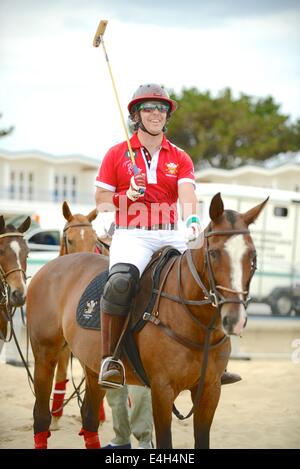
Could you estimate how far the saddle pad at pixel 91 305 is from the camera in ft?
16.4

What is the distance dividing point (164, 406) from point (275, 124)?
47638 millimetres

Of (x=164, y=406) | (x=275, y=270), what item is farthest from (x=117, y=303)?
(x=275, y=270)

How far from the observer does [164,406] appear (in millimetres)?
4234

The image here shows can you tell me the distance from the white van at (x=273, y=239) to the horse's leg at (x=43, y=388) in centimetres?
1131

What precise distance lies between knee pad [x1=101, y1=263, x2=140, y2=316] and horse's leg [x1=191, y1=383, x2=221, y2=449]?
79 cm

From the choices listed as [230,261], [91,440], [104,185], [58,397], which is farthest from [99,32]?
[58,397]

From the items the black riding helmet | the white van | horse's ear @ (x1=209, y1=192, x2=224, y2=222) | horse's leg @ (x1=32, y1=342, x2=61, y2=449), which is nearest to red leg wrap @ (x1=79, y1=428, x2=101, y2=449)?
horse's leg @ (x1=32, y1=342, x2=61, y2=449)

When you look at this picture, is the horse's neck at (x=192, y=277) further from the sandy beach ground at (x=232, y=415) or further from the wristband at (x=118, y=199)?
the sandy beach ground at (x=232, y=415)

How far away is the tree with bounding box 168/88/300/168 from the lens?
48.6 metres

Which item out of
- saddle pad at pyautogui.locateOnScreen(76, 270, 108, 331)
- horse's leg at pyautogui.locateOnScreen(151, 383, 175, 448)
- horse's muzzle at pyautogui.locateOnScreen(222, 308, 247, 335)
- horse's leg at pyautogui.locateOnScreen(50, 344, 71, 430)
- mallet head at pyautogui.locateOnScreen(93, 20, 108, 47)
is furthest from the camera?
horse's leg at pyautogui.locateOnScreen(50, 344, 71, 430)

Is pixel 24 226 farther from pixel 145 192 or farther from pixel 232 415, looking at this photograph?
pixel 232 415

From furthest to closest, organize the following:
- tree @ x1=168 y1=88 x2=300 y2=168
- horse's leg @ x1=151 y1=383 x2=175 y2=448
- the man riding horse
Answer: tree @ x1=168 y1=88 x2=300 y2=168
the man riding horse
horse's leg @ x1=151 y1=383 x2=175 y2=448

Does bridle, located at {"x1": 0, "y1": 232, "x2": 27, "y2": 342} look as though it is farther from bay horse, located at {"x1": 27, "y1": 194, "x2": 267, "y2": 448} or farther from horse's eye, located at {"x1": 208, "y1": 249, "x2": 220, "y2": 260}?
horse's eye, located at {"x1": 208, "y1": 249, "x2": 220, "y2": 260}

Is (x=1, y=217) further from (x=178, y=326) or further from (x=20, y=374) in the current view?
(x=20, y=374)
